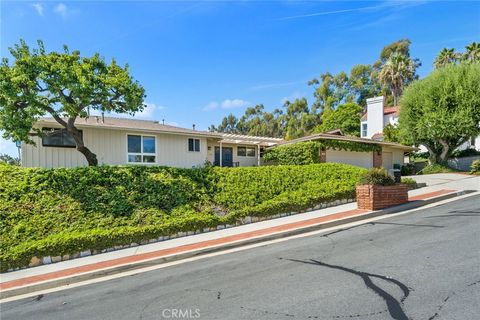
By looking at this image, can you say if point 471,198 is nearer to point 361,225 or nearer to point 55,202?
point 361,225

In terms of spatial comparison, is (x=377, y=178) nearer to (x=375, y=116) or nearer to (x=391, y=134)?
(x=391, y=134)

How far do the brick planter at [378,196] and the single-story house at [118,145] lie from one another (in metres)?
10.5

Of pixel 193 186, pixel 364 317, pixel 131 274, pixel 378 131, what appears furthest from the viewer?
pixel 378 131

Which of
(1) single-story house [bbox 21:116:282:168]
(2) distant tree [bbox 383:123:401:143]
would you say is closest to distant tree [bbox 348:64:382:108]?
(2) distant tree [bbox 383:123:401:143]

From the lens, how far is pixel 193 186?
38.2ft

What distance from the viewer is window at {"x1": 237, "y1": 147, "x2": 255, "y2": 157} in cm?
2354

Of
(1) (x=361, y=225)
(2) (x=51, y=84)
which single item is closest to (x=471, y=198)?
(1) (x=361, y=225)

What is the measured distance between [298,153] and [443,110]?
1200cm

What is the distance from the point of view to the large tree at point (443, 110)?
21984 mm

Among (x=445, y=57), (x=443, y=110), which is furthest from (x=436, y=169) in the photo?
(x=445, y=57)

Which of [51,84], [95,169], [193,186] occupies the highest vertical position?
[51,84]

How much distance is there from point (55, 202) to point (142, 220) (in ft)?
9.14

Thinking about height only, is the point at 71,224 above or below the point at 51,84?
below

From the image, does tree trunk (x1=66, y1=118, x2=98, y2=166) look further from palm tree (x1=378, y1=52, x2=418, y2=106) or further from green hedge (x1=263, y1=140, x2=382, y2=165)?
palm tree (x1=378, y1=52, x2=418, y2=106)
